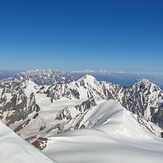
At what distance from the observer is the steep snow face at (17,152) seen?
9164 mm

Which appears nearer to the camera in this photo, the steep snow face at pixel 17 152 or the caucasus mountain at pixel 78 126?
the steep snow face at pixel 17 152

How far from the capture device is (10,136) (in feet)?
34.0

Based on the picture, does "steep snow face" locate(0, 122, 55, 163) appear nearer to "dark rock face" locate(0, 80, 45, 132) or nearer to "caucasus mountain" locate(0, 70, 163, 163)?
"caucasus mountain" locate(0, 70, 163, 163)

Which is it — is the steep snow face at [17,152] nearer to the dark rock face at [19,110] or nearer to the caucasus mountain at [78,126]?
the caucasus mountain at [78,126]

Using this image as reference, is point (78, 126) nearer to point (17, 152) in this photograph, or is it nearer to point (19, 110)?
point (19, 110)

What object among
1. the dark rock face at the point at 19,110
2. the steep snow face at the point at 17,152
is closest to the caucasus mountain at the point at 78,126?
the dark rock face at the point at 19,110

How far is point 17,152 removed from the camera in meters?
9.45

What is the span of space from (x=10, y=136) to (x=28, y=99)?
180 metres

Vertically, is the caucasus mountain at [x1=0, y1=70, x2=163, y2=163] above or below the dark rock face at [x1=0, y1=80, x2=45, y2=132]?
above

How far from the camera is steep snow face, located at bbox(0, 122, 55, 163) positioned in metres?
9.16

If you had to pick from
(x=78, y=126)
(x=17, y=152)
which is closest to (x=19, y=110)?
(x=78, y=126)

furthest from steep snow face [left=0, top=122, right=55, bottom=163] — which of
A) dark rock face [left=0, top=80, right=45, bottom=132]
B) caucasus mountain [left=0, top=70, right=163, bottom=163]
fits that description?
dark rock face [left=0, top=80, right=45, bottom=132]

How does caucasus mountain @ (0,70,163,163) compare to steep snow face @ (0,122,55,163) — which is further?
caucasus mountain @ (0,70,163,163)

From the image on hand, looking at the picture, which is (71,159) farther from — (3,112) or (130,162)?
(3,112)
